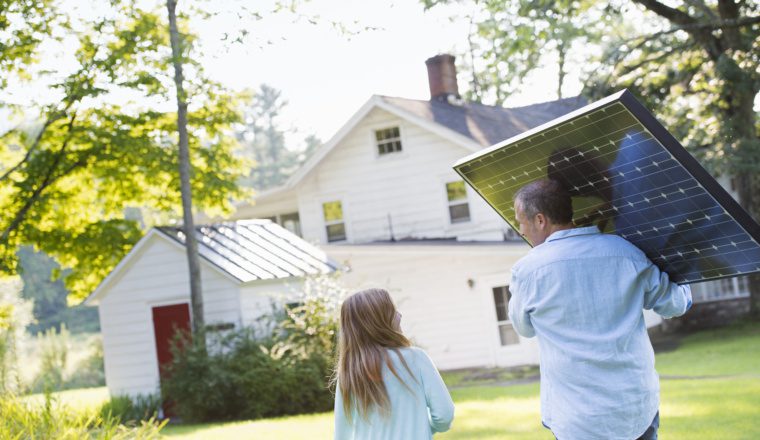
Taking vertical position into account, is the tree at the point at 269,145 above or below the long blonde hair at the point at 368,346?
above

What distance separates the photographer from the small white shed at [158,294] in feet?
62.7

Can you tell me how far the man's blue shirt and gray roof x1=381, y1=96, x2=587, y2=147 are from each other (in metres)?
20.5

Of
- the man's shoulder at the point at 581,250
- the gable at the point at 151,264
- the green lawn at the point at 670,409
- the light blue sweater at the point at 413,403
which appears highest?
the gable at the point at 151,264

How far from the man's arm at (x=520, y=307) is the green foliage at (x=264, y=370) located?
12.4 m

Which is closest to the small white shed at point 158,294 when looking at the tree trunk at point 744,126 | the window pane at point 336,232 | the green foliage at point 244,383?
the green foliage at point 244,383

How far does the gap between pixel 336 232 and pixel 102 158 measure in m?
7.97

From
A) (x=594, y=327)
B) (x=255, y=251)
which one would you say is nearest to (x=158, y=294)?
(x=255, y=251)

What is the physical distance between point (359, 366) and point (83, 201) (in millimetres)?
18732

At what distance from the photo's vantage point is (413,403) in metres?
4.51

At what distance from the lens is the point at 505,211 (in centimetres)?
493

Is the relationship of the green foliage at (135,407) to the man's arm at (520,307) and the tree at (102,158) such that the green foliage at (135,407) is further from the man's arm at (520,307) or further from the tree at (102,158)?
the man's arm at (520,307)

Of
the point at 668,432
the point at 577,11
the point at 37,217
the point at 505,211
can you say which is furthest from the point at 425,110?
the point at 505,211

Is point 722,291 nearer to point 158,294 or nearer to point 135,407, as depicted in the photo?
point 158,294

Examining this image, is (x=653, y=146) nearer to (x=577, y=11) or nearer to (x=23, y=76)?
(x=577, y=11)
